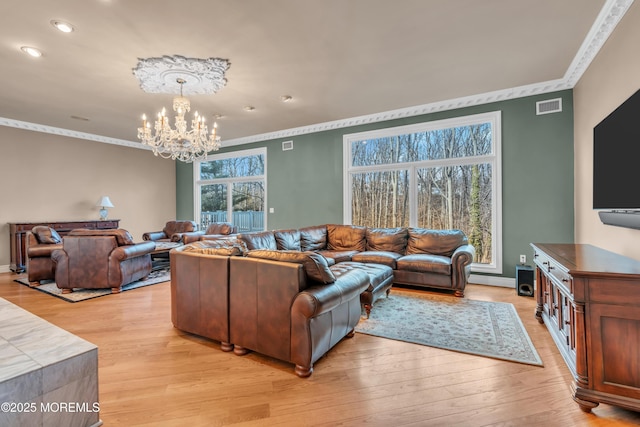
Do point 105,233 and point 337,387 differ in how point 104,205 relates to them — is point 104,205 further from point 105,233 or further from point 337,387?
point 337,387

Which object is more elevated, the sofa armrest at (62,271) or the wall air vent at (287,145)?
the wall air vent at (287,145)

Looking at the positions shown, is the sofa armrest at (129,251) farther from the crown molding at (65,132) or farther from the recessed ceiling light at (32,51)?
the crown molding at (65,132)

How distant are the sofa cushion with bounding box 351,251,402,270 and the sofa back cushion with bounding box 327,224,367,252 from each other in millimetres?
504

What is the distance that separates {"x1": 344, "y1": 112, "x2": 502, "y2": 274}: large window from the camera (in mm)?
4543

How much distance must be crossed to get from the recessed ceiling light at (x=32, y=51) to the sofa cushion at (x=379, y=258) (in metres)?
4.47

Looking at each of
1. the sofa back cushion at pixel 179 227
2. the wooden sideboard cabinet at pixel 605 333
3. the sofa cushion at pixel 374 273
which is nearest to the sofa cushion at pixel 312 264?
the sofa cushion at pixel 374 273

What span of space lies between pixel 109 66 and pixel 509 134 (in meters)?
5.38

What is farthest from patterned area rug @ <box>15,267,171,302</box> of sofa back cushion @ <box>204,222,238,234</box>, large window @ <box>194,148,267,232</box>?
large window @ <box>194,148,267,232</box>

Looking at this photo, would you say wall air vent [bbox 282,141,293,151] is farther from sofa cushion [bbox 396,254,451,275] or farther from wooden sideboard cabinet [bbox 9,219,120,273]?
wooden sideboard cabinet [bbox 9,219,120,273]

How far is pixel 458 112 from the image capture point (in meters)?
4.66

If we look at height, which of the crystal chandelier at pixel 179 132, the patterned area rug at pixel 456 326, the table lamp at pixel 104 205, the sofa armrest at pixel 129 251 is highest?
the crystal chandelier at pixel 179 132

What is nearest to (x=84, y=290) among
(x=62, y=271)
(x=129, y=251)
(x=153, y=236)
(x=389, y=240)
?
(x=62, y=271)

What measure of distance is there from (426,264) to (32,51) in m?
5.23

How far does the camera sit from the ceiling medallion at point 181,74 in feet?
10.9
